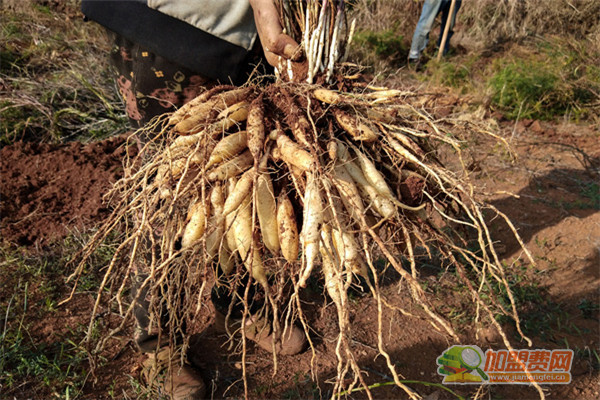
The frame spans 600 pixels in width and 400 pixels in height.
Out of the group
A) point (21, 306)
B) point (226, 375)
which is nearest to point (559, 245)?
point (226, 375)

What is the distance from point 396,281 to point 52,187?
2665 mm

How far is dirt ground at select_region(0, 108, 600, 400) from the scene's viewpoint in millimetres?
1931

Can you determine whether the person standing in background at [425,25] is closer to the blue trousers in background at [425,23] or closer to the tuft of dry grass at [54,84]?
the blue trousers in background at [425,23]

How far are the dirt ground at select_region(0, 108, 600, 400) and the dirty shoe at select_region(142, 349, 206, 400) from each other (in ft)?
0.27

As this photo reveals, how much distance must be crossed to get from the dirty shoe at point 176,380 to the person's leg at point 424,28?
5.32 metres

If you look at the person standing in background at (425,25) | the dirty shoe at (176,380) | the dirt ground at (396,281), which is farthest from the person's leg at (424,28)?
the dirty shoe at (176,380)

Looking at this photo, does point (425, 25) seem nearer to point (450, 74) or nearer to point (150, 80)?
point (450, 74)

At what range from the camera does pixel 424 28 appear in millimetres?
5773

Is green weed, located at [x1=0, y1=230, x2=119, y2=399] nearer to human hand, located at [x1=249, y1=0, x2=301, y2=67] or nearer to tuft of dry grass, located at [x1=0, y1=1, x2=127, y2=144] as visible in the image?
human hand, located at [x1=249, y1=0, x2=301, y2=67]

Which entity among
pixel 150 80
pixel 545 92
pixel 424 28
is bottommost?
pixel 150 80

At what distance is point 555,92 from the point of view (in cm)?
454

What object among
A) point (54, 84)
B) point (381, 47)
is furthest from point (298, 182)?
point (381, 47)

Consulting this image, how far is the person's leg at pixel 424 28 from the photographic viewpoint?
575 centimetres

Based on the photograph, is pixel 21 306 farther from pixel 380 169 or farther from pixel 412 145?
pixel 412 145
